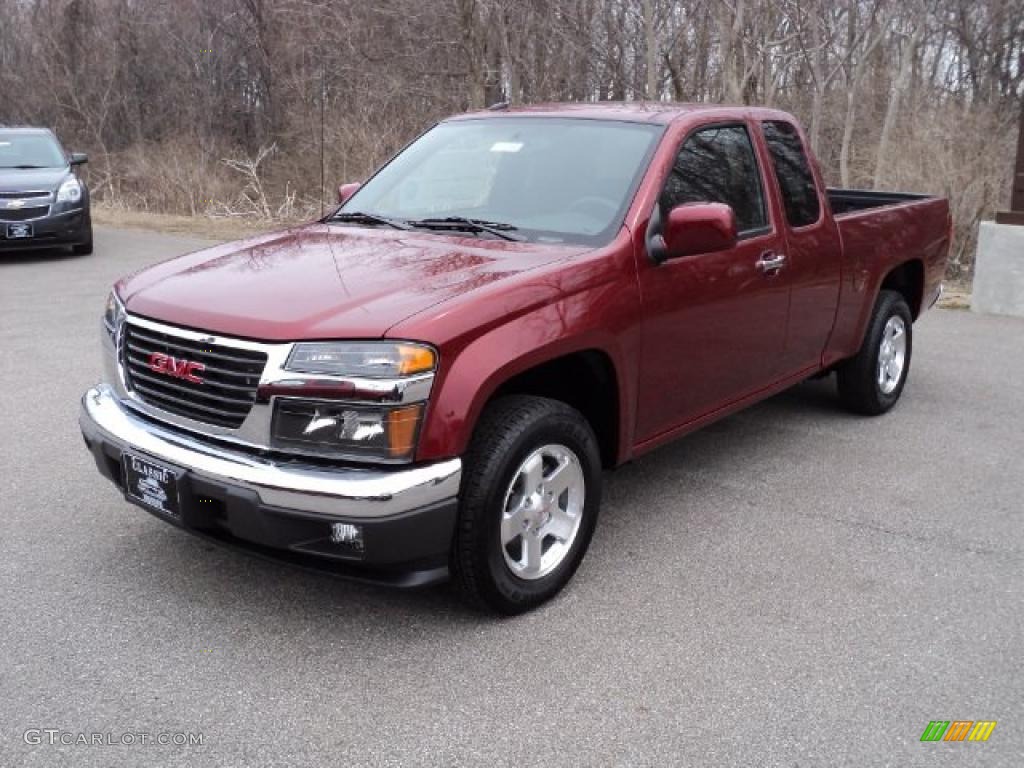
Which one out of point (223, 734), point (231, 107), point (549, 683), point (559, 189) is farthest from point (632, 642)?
→ point (231, 107)

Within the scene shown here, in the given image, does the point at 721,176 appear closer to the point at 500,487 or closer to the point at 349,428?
the point at 500,487

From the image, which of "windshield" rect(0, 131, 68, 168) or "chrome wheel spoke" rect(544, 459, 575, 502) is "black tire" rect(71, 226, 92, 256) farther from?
"chrome wheel spoke" rect(544, 459, 575, 502)

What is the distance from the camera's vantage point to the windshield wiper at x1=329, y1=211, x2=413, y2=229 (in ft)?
14.8

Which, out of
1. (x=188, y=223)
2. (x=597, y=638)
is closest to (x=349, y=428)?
(x=597, y=638)

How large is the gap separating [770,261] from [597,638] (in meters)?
2.12

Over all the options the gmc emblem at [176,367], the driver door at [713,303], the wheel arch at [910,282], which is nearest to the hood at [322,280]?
the gmc emblem at [176,367]

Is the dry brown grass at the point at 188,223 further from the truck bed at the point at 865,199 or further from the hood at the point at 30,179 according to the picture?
the truck bed at the point at 865,199

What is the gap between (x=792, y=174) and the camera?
5250 mm

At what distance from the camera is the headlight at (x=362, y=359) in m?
3.15

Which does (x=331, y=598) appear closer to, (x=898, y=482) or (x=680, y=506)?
(x=680, y=506)

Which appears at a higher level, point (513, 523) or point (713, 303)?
point (713, 303)

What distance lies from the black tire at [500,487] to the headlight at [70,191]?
11.1 m

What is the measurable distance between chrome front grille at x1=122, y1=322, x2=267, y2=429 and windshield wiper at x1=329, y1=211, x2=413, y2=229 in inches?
49.9

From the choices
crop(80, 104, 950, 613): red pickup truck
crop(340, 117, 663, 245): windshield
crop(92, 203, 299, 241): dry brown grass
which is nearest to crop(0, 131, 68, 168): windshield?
crop(92, 203, 299, 241): dry brown grass
